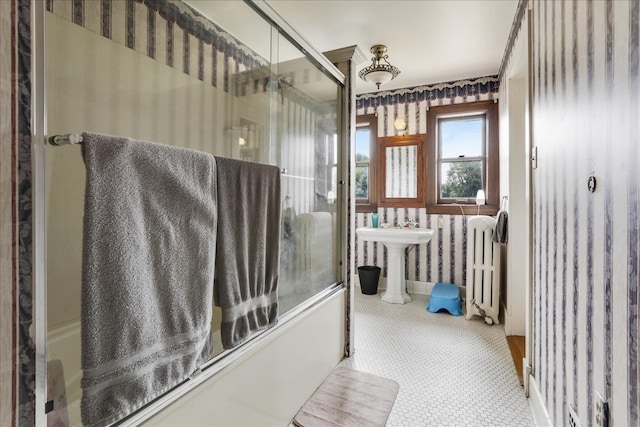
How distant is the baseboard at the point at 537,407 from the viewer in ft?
4.93

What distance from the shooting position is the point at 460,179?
3.67 meters

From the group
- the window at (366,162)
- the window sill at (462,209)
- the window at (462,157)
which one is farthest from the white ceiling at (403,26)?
the window sill at (462,209)

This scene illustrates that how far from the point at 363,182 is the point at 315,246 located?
2223 millimetres

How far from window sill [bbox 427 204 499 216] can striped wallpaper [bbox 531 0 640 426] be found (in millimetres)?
1960

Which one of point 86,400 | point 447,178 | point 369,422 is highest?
point 447,178

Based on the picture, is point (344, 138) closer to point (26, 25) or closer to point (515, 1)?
point (515, 1)

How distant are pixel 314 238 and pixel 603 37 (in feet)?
5.10

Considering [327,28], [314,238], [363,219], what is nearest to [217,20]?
[327,28]

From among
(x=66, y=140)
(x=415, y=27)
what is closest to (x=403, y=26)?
(x=415, y=27)

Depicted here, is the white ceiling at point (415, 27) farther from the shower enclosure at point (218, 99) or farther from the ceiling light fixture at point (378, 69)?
the shower enclosure at point (218, 99)

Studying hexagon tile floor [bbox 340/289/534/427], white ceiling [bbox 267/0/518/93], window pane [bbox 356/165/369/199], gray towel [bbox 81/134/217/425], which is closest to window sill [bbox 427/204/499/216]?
window pane [bbox 356/165/369/199]

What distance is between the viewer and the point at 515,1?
2.17m

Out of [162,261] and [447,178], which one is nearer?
[162,261]

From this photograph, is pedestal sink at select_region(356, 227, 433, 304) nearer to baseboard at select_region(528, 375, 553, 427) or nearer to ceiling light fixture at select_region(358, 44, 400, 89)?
ceiling light fixture at select_region(358, 44, 400, 89)
